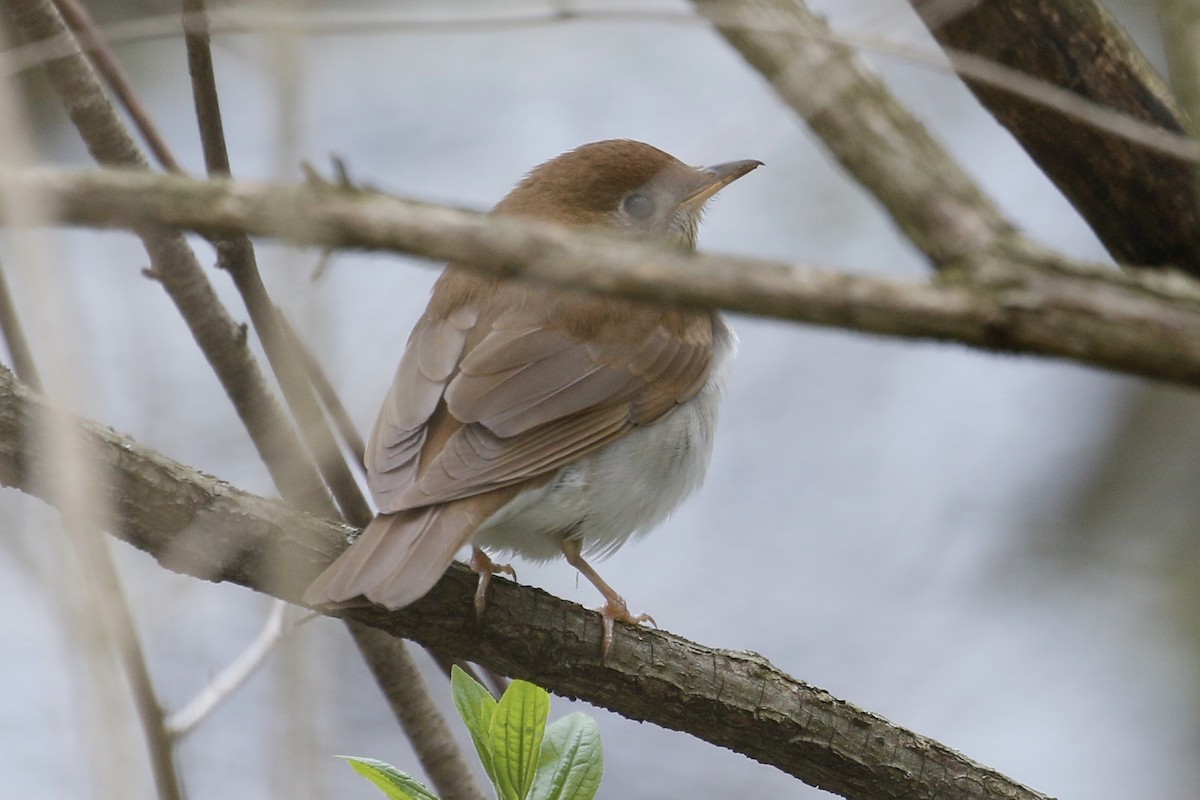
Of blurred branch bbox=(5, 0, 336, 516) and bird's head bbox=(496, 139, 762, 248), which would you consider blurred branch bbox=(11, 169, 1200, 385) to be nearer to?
blurred branch bbox=(5, 0, 336, 516)

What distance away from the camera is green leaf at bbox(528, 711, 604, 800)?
2746mm

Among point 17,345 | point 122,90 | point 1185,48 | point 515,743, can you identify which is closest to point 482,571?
point 515,743

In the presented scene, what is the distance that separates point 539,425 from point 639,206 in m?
1.48

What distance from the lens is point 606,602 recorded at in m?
3.75

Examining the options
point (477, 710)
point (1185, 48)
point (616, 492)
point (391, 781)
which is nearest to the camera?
point (1185, 48)

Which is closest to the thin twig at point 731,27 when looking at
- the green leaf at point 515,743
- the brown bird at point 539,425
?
the brown bird at point 539,425

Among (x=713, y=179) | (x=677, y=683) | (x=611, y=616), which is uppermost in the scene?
(x=713, y=179)

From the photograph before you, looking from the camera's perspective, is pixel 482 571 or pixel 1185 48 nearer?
pixel 1185 48

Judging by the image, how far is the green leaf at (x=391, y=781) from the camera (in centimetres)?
261

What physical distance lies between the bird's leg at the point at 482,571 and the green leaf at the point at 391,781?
2.39 feet

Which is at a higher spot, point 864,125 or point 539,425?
point 539,425

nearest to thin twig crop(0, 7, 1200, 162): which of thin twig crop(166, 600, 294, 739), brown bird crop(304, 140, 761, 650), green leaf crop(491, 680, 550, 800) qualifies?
brown bird crop(304, 140, 761, 650)

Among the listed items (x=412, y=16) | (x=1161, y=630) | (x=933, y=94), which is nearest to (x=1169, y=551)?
(x=1161, y=630)

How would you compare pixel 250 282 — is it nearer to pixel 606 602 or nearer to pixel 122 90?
pixel 122 90
